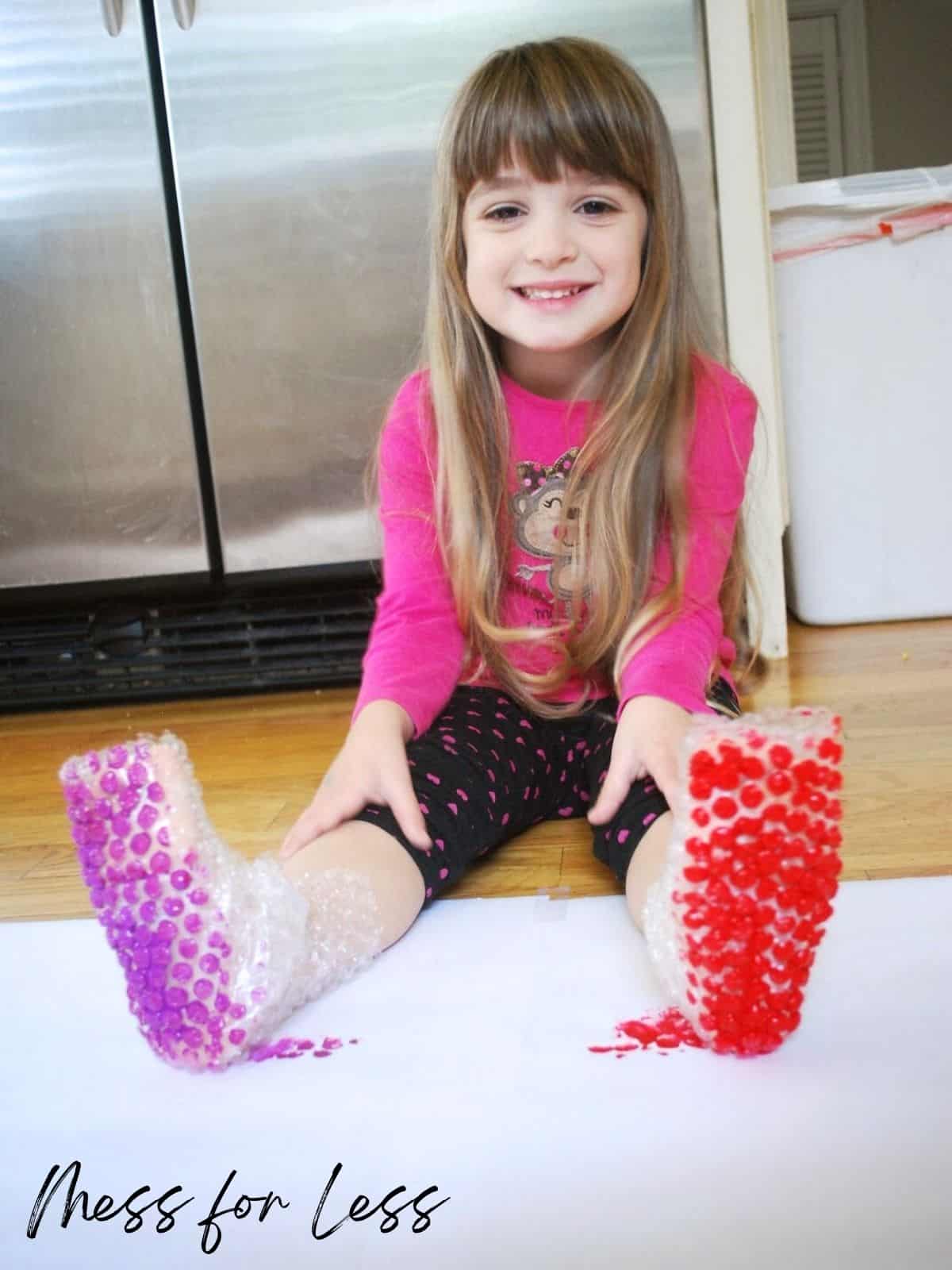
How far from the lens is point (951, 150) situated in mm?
3488

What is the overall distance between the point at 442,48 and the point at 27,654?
827mm

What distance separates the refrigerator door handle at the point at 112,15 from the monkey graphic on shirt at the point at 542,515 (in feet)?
2.42

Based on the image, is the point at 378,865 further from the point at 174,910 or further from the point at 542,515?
the point at 542,515

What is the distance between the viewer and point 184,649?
1589 millimetres

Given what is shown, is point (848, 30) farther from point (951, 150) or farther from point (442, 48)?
point (442, 48)

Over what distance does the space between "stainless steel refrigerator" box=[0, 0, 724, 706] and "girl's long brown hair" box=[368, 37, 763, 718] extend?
1.39 ft

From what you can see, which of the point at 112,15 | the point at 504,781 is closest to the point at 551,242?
the point at 504,781

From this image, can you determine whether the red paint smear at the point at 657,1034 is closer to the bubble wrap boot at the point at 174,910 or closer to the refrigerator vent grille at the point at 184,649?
the bubble wrap boot at the point at 174,910

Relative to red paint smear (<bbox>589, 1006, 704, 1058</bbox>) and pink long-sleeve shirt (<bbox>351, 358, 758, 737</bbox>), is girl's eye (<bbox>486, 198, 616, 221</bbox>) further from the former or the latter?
red paint smear (<bbox>589, 1006, 704, 1058</bbox>)

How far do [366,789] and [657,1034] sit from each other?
0.27m

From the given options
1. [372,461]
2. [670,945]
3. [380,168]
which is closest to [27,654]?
[372,461]

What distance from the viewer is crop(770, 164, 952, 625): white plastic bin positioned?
1.53 meters

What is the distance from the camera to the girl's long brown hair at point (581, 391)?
0.92m

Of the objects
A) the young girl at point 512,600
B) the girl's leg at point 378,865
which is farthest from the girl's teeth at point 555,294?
the girl's leg at point 378,865
